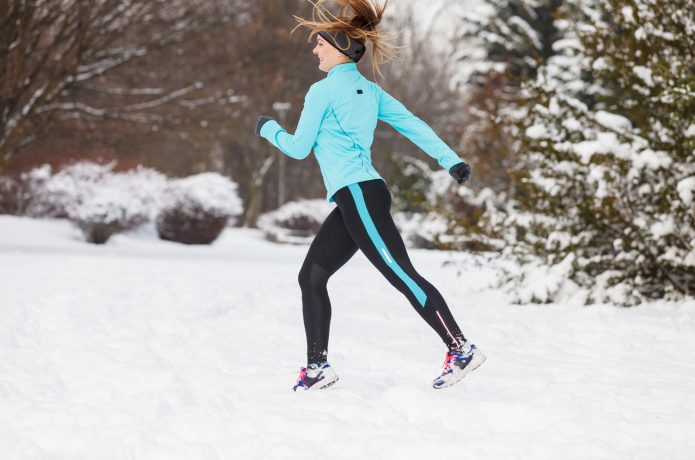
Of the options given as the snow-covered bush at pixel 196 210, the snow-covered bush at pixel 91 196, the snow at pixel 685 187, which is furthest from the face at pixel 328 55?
the snow-covered bush at pixel 196 210

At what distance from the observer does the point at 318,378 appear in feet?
13.1

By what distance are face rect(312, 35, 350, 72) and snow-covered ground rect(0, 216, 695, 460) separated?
65.4 inches

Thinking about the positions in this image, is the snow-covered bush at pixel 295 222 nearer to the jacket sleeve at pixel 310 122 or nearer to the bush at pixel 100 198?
the bush at pixel 100 198

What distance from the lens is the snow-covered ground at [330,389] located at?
313cm

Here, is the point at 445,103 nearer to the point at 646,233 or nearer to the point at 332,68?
the point at 646,233

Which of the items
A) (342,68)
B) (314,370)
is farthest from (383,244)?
(342,68)

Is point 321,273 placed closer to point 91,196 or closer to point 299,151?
point 299,151

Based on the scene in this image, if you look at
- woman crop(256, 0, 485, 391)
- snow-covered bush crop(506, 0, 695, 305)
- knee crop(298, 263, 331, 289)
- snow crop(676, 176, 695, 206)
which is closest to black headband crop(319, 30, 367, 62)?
woman crop(256, 0, 485, 391)

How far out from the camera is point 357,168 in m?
Answer: 3.87

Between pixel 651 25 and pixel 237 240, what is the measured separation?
16268mm

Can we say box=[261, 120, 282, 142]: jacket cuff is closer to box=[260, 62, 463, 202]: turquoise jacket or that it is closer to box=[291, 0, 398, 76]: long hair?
box=[260, 62, 463, 202]: turquoise jacket

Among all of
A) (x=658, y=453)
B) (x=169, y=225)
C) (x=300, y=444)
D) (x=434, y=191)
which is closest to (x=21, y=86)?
(x=169, y=225)

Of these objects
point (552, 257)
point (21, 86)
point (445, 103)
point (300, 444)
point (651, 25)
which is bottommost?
point (300, 444)

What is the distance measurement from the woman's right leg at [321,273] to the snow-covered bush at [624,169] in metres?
3.66
